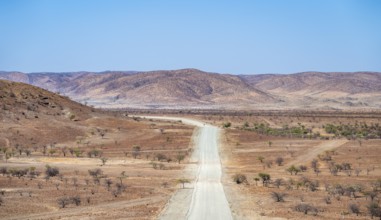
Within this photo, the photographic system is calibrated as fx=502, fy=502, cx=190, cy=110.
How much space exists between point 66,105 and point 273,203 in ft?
205

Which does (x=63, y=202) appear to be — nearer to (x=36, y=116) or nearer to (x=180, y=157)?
(x=180, y=157)

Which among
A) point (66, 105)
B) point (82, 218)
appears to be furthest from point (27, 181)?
point (66, 105)

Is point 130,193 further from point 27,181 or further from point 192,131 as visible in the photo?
point 192,131

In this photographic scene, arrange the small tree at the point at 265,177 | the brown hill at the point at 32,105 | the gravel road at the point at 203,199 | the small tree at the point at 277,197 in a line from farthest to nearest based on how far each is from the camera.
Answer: the brown hill at the point at 32,105, the small tree at the point at 265,177, the small tree at the point at 277,197, the gravel road at the point at 203,199

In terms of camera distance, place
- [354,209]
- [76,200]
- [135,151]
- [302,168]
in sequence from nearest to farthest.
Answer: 1. [354,209]
2. [76,200]
3. [302,168]
4. [135,151]

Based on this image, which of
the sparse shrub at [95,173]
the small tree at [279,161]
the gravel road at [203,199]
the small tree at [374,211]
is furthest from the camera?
the small tree at [279,161]

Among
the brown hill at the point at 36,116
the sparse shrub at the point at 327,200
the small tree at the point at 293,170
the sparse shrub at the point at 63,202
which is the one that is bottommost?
the sparse shrub at the point at 63,202

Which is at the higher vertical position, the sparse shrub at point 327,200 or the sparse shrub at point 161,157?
Result: the sparse shrub at point 161,157

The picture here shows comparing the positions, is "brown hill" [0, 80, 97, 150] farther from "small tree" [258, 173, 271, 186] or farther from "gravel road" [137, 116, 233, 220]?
"small tree" [258, 173, 271, 186]

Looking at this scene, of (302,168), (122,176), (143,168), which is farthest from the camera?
(143,168)

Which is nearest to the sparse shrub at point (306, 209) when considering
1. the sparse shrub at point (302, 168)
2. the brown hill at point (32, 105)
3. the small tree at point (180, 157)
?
the sparse shrub at point (302, 168)

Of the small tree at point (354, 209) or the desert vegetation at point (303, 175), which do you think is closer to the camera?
the small tree at point (354, 209)

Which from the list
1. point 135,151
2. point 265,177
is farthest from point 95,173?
point 135,151

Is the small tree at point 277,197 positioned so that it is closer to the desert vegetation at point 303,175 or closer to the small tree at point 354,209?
the desert vegetation at point 303,175
